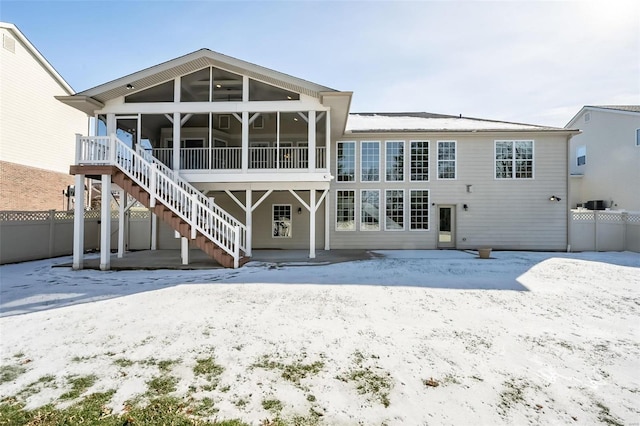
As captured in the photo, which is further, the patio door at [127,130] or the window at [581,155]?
the window at [581,155]

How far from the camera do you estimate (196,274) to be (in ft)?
25.9

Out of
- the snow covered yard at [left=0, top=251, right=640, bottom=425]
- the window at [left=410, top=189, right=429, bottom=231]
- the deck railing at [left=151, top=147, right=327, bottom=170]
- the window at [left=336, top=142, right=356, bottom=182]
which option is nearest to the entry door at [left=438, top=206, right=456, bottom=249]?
the window at [left=410, top=189, right=429, bottom=231]

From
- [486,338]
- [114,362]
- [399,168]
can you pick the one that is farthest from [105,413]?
[399,168]

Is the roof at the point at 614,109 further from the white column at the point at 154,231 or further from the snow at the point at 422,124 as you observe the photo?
the white column at the point at 154,231

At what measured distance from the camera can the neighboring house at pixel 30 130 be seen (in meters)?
14.3

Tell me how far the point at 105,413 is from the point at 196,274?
5601mm

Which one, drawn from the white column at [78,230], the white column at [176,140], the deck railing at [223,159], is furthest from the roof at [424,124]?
the white column at [78,230]

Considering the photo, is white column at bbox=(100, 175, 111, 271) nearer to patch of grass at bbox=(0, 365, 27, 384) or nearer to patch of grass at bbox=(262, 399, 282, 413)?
patch of grass at bbox=(0, 365, 27, 384)

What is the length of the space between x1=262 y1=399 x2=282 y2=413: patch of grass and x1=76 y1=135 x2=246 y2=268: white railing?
6231 mm

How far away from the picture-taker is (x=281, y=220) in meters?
13.3

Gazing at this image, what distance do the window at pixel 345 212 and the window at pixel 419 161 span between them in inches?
111

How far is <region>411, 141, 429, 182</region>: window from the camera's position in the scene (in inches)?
520

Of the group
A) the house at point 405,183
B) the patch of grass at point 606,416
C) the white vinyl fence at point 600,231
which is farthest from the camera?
the house at point 405,183

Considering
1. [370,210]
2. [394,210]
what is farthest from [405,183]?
[370,210]
